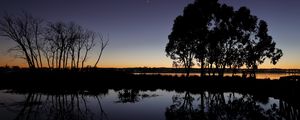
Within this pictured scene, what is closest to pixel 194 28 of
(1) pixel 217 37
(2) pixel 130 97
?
(1) pixel 217 37

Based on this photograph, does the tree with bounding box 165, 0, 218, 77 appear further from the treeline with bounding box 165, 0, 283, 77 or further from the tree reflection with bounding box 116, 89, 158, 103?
the tree reflection with bounding box 116, 89, 158, 103

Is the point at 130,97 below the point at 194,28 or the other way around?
below

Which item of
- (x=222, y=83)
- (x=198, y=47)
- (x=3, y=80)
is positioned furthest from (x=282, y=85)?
(x=3, y=80)

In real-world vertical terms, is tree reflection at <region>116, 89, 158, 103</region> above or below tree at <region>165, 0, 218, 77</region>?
below

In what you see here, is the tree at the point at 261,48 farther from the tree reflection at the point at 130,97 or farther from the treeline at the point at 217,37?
the tree reflection at the point at 130,97

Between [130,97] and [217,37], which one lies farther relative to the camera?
[217,37]

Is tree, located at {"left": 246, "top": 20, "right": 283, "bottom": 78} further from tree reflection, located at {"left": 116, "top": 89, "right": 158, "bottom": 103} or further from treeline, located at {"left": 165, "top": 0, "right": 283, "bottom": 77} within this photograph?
tree reflection, located at {"left": 116, "top": 89, "right": 158, "bottom": 103}

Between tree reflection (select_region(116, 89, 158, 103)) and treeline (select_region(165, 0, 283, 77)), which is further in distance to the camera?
treeline (select_region(165, 0, 283, 77))

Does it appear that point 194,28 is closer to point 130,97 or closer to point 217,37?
point 217,37

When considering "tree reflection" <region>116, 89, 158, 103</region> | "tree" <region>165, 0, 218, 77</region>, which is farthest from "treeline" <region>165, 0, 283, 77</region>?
"tree reflection" <region>116, 89, 158, 103</region>

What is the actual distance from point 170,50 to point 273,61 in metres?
23.1

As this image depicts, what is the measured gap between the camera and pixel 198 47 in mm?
53656

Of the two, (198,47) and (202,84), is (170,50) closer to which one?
(198,47)

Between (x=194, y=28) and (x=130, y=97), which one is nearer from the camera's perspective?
(x=130, y=97)
